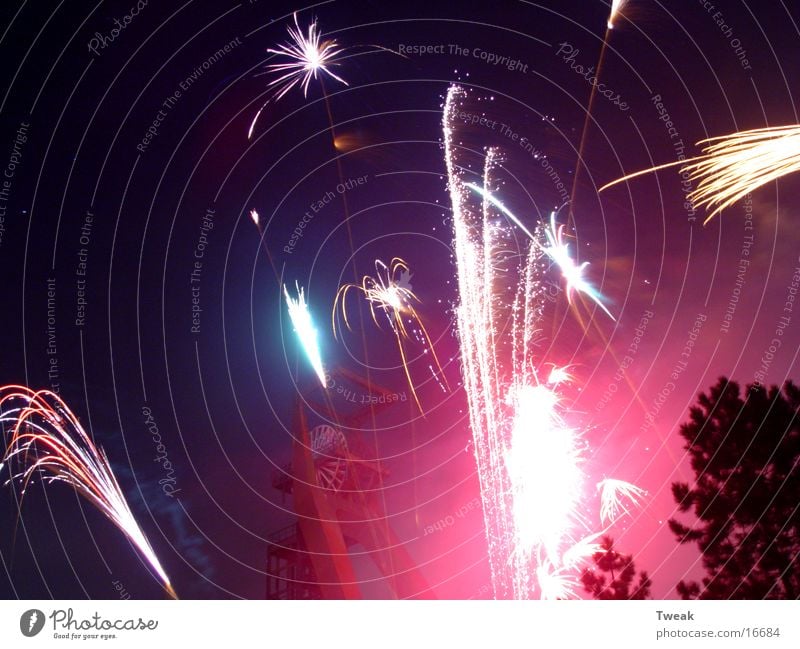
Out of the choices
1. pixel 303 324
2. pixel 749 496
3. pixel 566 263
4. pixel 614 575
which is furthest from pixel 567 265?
pixel 749 496

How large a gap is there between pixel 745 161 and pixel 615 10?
81.3 inches

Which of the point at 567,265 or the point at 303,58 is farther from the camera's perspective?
the point at 567,265

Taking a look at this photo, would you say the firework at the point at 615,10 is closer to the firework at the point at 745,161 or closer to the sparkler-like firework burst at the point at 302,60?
the firework at the point at 745,161

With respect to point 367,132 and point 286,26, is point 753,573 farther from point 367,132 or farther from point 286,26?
point 286,26

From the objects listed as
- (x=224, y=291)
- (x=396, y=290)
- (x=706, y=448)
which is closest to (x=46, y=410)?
(x=224, y=291)

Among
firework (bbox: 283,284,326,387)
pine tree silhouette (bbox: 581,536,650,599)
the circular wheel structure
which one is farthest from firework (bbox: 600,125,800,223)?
the circular wheel structure

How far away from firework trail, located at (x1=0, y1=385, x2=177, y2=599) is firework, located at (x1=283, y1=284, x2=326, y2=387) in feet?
7.37

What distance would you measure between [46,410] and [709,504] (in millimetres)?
7227

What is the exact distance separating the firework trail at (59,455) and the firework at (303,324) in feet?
7.37

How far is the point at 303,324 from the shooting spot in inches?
268

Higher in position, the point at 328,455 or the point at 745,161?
the point at 745,161

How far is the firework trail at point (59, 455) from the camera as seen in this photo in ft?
17.9

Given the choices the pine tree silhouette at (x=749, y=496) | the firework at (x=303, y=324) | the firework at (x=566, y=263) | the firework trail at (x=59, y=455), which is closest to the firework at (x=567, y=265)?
the firework at (x=566, y=263)

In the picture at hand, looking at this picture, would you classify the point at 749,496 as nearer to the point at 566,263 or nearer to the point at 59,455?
the point at 566,263
